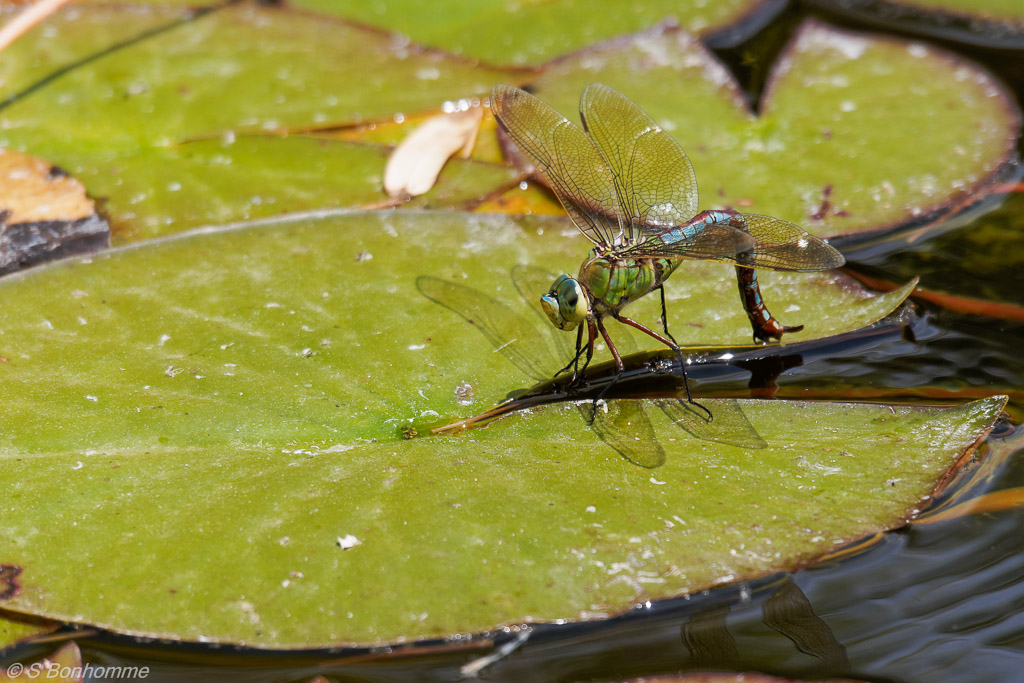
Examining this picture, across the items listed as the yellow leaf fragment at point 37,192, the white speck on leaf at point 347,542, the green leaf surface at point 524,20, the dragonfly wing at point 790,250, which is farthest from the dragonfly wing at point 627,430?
the green leaf surface at point 524,20

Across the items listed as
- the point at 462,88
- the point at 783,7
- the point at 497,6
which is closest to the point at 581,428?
the point at 462,88

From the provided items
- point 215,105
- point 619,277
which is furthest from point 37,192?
point 619,277

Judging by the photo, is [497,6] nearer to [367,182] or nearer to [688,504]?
[367,182]

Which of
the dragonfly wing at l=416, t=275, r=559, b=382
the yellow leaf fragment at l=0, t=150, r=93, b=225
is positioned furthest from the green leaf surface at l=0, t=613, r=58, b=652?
the yellow leaf fragment at l=0, t=150, r=93, b=225

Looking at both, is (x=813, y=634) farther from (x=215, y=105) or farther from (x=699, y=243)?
(x=215, y=105)

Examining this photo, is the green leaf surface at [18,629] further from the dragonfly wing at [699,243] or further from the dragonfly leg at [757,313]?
the dragonfly leg at [757,313]

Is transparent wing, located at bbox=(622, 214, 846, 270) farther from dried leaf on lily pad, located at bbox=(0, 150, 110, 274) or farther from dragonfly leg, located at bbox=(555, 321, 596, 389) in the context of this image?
dried leaf on lily pad, located at bbox=(0, 150, 110, 274)
